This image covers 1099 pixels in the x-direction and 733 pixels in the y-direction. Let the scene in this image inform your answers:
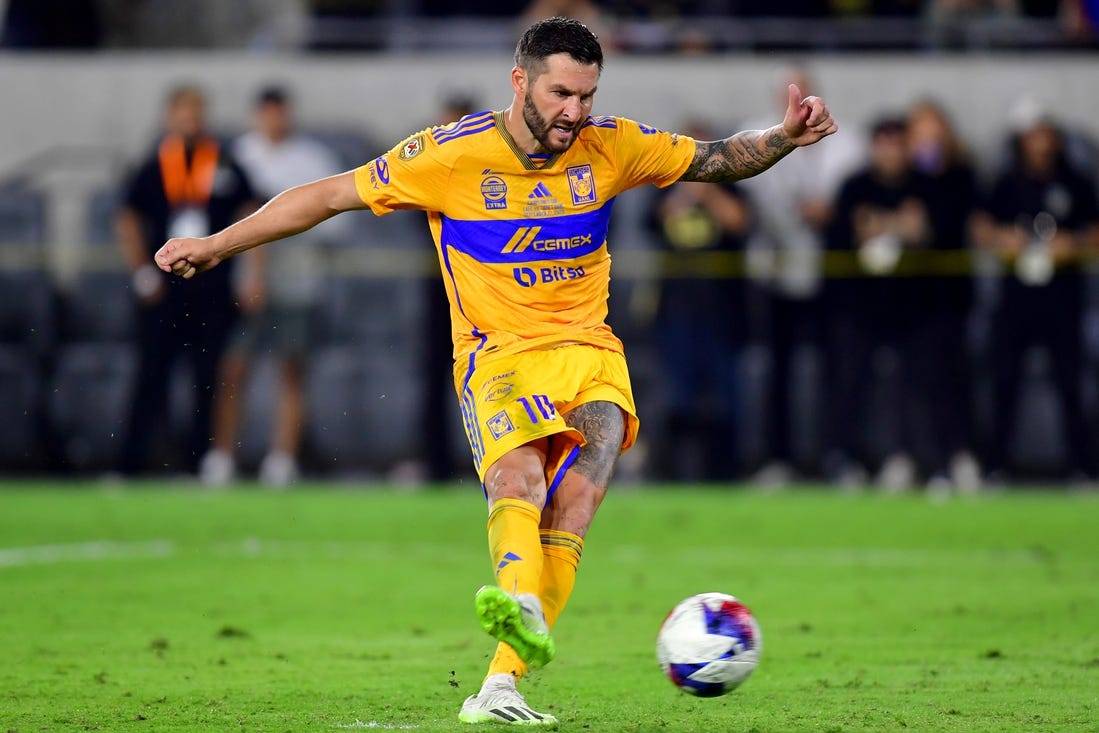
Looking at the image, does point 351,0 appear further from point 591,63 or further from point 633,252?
point 591,63

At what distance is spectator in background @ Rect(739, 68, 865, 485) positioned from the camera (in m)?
15.5

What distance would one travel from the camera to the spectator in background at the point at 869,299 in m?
15.2

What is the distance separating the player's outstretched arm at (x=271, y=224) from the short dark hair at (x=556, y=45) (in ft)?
2.42

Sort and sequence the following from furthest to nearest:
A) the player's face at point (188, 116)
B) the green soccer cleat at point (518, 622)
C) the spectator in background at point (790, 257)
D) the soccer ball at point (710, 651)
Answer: the spectator in background at point (790, 257) → the player's face at point (188, 116) → the soccer ball at point (710, 651) → the green soccer cleat at point (518, 622)

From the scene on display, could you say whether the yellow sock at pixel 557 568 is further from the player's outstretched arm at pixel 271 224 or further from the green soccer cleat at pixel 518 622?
the player's outstretched arm at pixel 271 224

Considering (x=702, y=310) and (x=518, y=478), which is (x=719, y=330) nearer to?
(x=702, y=310)

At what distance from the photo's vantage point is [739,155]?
21.2 feet

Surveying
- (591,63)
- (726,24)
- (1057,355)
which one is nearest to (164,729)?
(591,63)

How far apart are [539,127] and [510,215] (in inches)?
12.9

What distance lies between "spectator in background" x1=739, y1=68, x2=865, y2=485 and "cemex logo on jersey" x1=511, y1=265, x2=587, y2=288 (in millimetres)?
9278

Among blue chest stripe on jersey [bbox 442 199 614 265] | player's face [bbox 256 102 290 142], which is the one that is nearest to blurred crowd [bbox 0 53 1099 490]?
player's face [bbox 256 102 290 142]

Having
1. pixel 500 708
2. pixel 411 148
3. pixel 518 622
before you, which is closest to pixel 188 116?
pixel 411 148

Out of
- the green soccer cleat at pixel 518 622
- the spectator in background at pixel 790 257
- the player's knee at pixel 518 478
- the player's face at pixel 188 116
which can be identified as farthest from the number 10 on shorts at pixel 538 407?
the spectator in background at pixel 790 257

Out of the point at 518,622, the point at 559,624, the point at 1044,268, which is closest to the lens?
the point at 518,622
